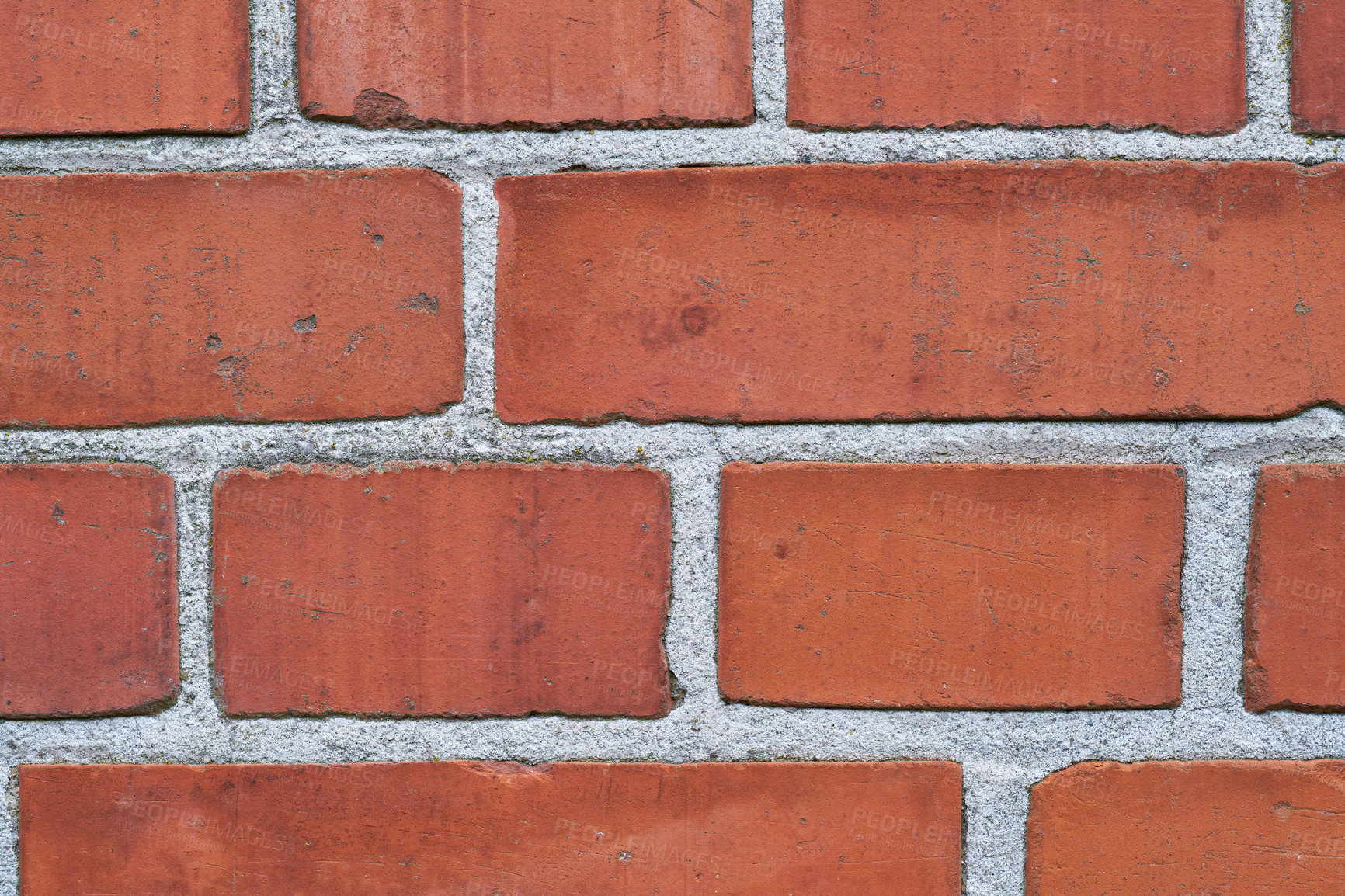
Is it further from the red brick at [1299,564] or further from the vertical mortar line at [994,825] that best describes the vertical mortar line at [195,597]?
the red brick at [1299,564]

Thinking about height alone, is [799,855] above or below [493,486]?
below

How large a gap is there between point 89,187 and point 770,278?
0.40 meters

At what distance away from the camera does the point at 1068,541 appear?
0.49 meters

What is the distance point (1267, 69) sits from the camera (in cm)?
48

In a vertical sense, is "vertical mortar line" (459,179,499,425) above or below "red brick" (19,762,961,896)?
above

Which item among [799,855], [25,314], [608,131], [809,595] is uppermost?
[608,131]

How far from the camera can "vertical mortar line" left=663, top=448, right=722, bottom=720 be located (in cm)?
49

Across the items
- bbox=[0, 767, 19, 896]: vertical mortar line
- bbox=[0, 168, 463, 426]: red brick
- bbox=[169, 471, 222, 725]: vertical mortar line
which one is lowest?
bbox=[0, 767, 19, 896]: vertical mortar line

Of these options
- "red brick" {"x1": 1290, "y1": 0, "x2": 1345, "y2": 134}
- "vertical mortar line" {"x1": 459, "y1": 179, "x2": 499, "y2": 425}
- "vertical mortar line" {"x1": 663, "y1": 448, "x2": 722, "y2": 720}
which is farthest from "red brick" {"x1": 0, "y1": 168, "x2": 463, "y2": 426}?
"red brick" {"x1": 1290, "y1": 0, "x2": 1345, "y2": 134}

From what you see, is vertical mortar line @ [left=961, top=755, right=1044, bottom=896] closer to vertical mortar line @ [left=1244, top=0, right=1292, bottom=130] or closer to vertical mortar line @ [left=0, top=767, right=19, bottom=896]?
vertical mortar line @ [left=1244, top=0, right=1292, bottom=130]

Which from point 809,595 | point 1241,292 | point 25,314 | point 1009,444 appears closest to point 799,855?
point 809,595

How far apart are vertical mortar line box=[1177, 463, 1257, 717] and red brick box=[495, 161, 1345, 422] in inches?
1.7

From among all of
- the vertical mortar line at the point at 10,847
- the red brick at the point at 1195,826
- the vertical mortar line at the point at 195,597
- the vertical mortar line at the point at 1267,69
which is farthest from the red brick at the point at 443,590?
the vertical mortar line at the point at 1267,69

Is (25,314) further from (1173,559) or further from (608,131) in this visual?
(1173,559)
